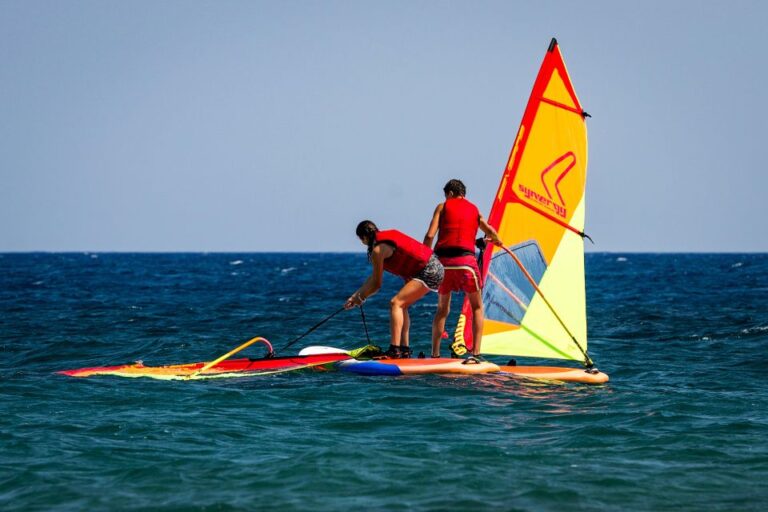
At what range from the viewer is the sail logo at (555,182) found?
13.0 m

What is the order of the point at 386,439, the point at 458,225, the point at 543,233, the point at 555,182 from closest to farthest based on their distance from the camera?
1. the point at 386,439
2. the point at 458,225
3. the point at 555,182
4. the point at 543,233

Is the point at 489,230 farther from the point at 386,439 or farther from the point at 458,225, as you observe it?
the point at 386,439

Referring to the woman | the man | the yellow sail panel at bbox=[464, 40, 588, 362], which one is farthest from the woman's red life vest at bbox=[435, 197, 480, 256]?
the yellow sail panel at bbox=[464, 40, 588, 362]

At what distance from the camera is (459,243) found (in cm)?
1245

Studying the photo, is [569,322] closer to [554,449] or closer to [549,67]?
[549,67]

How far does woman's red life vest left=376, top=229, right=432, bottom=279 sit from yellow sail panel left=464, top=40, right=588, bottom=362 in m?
1.38

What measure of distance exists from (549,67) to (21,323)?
14.1 m

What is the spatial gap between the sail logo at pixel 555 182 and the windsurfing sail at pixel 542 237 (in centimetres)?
1

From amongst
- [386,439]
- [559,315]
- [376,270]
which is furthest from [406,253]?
[386,439]

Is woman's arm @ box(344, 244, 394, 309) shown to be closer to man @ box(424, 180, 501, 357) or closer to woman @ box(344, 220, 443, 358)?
woman @ box(344, 220, 443, 358)

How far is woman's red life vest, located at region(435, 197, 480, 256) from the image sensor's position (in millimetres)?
12312

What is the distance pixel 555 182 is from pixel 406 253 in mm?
2292

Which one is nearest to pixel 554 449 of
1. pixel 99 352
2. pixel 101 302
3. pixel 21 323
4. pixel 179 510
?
pixel 179 510

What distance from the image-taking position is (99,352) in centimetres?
1686
